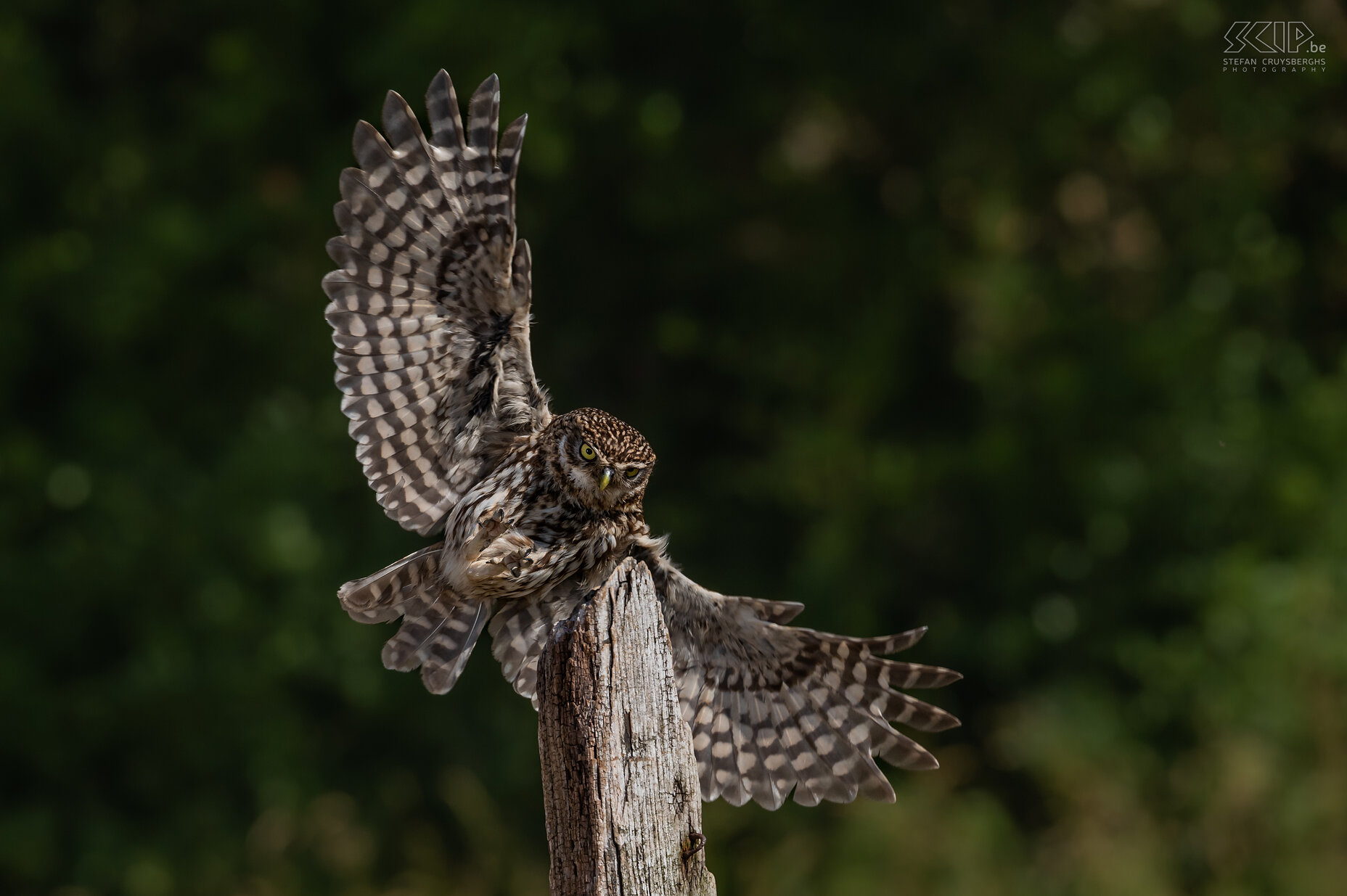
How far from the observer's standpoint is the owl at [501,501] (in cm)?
336

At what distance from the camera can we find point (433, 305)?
353 centimetres

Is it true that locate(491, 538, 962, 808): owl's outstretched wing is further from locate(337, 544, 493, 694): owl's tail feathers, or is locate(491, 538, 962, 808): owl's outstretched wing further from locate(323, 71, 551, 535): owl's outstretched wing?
locate(323, 71, 551, 535): owl's outstretched wing

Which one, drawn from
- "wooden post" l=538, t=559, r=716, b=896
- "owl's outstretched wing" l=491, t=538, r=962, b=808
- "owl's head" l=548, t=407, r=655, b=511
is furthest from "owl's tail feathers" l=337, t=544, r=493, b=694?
"wooden post" l=538, t=559, r=716, b=896

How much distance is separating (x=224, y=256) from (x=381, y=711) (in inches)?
117

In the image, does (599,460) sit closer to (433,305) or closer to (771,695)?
(433,305)

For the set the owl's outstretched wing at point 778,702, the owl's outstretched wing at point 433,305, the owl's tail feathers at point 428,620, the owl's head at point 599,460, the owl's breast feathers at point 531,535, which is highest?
the owl's outstretched wing at point 433,305

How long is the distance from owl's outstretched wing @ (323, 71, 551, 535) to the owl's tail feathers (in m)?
0.17

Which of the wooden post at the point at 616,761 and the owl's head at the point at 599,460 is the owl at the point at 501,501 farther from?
the wooden post at the point at 616,761

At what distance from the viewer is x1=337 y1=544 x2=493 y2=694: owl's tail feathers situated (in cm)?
350

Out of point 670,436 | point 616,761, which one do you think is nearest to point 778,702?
point 616,761

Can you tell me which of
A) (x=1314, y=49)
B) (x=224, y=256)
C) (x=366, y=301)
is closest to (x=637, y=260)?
(x=224, y=256)

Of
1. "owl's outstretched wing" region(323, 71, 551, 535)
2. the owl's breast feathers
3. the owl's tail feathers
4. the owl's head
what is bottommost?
the owl's tail feathers

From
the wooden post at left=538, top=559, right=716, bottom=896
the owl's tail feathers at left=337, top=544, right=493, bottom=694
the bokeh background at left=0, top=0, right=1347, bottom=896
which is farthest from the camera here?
the bokeh background at left=0, top=0, right=1347, bottom=896

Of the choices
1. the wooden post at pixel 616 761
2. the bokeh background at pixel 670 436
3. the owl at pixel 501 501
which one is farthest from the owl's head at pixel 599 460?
the bokeh background at pixel 670 436
